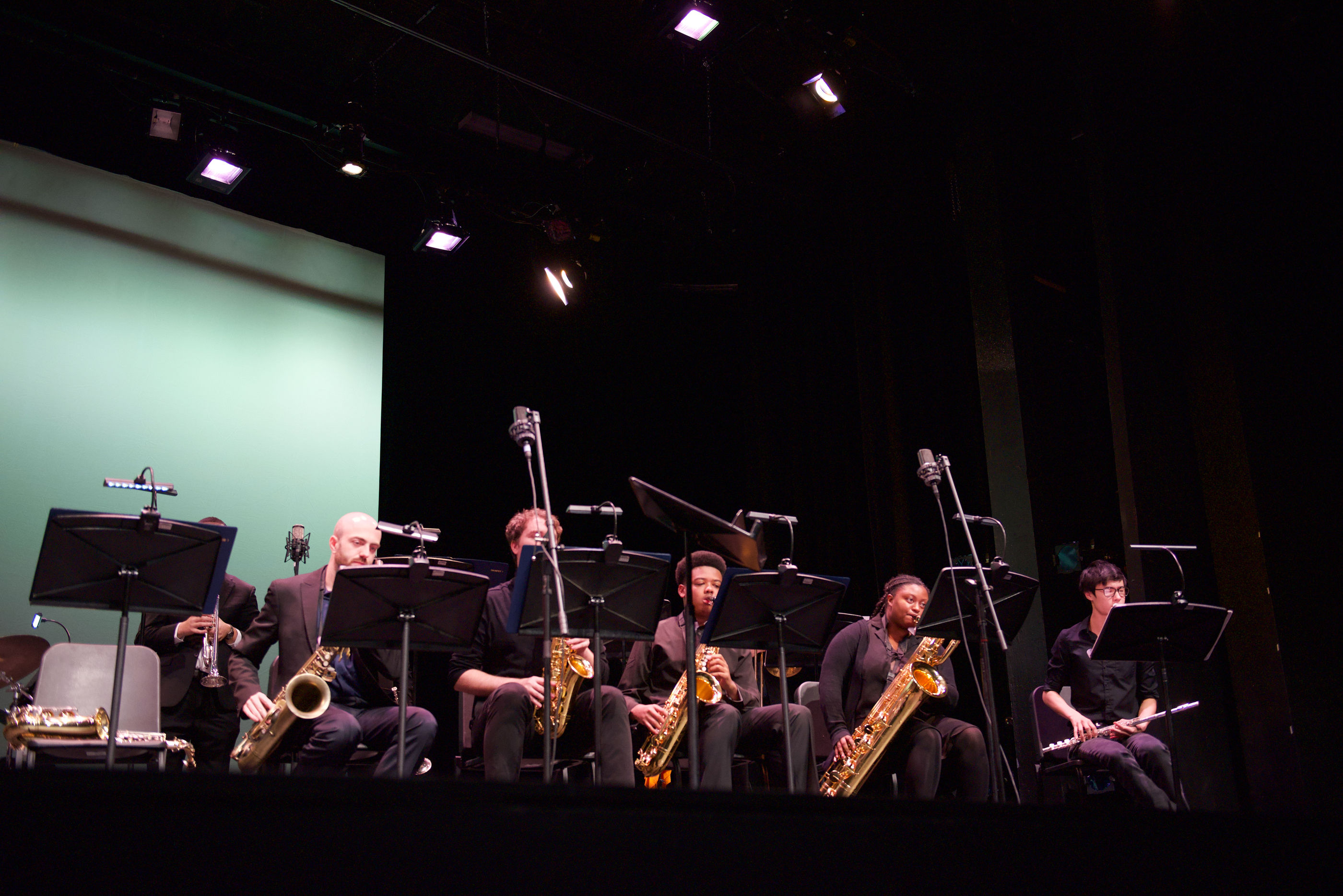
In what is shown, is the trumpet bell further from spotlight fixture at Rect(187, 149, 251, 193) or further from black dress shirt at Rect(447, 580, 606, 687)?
spotlight fixture at Rect(187, 149, 251, 193)

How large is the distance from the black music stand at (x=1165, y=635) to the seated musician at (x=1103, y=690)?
199 mm

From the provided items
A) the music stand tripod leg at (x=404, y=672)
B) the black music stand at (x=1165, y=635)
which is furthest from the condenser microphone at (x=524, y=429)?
the black music stand at (x=1165, y=635)

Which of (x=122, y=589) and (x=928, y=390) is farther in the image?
(x=928, y=390)

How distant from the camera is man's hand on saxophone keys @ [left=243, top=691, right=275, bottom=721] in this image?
424 cm

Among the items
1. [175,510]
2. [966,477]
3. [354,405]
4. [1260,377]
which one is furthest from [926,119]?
[175,510]

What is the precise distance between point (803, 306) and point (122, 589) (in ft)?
19.7

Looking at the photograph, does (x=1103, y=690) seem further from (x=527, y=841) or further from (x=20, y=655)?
(x=20, y=655)

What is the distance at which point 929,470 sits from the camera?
4.84 meters

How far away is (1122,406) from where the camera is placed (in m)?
5.63

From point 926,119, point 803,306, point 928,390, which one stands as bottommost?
point 928,390

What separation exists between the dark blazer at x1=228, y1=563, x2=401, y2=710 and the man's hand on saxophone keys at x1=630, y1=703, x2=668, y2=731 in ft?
3.84

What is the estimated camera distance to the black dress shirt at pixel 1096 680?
531 centimetres

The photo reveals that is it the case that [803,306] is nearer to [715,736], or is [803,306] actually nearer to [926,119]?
[926,119]

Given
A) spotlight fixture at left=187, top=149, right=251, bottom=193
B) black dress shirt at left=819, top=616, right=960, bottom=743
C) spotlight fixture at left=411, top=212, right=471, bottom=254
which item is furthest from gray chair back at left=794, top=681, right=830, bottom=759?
spotlight fixture at left=187, top=149, right=251, bottom=193
